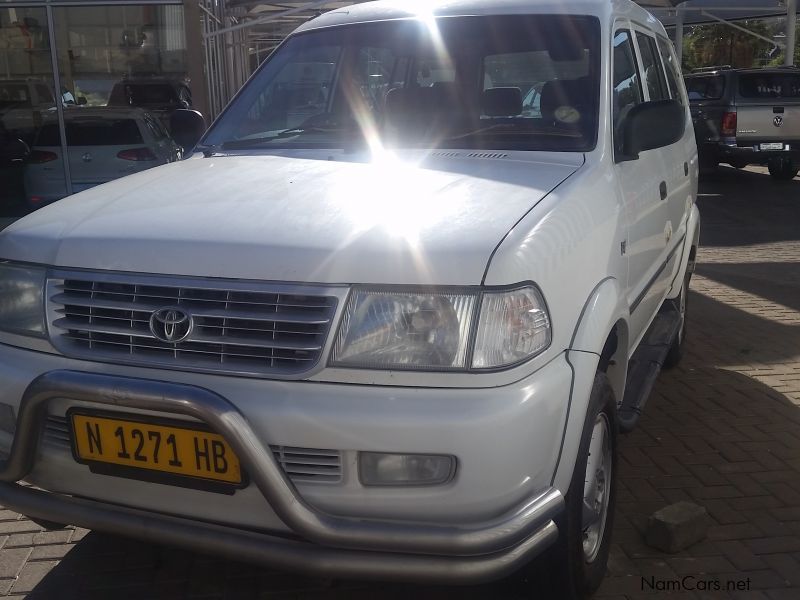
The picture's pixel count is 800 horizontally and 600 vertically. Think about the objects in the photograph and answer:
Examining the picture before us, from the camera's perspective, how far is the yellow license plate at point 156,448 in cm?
242

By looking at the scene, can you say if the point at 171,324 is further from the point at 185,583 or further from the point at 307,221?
the point at 185,583

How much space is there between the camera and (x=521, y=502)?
2410mm

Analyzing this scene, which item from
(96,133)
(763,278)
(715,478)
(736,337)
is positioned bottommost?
(763,278)

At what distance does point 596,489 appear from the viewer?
310cm

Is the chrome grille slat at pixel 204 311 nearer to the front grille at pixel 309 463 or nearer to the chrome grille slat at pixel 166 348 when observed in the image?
the chrome grille slat at pixel 166 348

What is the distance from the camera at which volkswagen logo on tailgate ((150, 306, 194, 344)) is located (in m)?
2.49

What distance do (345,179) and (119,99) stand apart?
32.3 ft

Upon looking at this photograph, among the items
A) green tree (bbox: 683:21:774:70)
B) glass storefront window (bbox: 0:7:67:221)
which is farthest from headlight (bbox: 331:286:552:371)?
green tree (bbox: 683:21:774:70)

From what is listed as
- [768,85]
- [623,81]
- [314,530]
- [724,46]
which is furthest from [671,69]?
[724,46]

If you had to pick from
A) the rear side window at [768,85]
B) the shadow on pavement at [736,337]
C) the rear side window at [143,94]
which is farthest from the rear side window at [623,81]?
the rear side window at [768,85]

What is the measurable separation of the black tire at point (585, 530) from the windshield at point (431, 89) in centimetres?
103

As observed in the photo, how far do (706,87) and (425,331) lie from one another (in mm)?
16344

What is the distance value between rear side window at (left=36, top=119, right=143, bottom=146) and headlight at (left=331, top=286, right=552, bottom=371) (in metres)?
8.48

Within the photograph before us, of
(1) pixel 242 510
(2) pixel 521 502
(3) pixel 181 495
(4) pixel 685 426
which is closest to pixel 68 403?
(3) pixel 181 495
